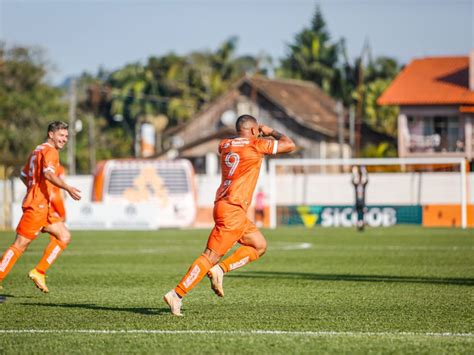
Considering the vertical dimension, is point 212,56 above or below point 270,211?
above

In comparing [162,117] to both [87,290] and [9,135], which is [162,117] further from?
[87,290]

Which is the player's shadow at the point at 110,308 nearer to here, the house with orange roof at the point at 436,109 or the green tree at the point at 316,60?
the house with orange roof at the point at 436,109

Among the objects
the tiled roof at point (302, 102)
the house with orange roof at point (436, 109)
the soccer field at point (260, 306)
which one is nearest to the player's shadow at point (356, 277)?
the soccer field at point (260, 306)

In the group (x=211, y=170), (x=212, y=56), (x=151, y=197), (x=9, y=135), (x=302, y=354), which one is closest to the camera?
(x=302, y=354)

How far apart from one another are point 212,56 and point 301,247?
54676 mm

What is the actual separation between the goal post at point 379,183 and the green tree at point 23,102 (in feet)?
83.3

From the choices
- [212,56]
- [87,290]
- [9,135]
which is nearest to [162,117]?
[212,56]

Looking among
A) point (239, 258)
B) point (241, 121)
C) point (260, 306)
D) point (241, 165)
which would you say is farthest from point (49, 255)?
point (241, 121)

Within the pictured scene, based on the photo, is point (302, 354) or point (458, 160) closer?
point (302, 354)

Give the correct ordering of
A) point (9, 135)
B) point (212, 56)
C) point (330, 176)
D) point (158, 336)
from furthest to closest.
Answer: point (212, 56)
point (9, 135)
point (330, 176)
point (158, 336)

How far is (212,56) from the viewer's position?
76.3 m

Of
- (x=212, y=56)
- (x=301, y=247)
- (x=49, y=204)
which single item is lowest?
(x=301, y=247)

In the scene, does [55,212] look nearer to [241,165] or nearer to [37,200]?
[37,200]

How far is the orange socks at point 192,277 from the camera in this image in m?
9.66
